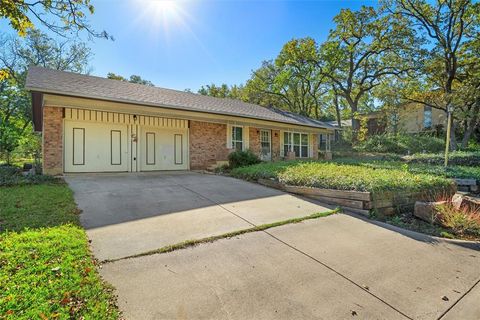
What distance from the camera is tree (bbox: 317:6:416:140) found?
68.7 ft

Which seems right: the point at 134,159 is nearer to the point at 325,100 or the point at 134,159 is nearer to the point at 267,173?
the point at 267,173

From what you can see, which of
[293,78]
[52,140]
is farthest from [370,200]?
[293,78]

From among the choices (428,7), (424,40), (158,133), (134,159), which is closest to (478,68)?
(424,40)

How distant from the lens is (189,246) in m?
3.55

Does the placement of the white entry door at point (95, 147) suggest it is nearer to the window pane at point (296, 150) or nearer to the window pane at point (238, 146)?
the window pane at point (238, 146)

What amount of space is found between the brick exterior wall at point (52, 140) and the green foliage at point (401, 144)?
2153 centimetres

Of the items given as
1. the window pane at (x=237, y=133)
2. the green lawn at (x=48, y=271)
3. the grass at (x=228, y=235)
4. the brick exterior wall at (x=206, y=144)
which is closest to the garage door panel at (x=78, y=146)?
the brick exterior wall at (x=206, y=144)

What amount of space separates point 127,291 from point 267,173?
6069 mm

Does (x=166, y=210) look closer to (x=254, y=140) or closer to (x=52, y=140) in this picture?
(x=52, y=140)

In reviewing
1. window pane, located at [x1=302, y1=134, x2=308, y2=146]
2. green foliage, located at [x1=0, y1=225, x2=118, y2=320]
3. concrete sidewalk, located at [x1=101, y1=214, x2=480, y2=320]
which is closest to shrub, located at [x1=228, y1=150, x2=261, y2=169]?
window pane, located at [x1=302, y1=134, x2=308, y2=146]

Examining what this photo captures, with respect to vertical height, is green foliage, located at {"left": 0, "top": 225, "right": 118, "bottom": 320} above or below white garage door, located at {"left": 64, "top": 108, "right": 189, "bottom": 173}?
below

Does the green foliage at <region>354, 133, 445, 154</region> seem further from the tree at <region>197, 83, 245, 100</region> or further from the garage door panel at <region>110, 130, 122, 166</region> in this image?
the garage door panel at <region>110, 130, 122, 166</region>

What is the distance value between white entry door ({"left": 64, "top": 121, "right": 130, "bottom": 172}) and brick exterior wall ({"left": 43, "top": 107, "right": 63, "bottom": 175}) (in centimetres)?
18

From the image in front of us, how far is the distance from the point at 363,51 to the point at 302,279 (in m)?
25.6
